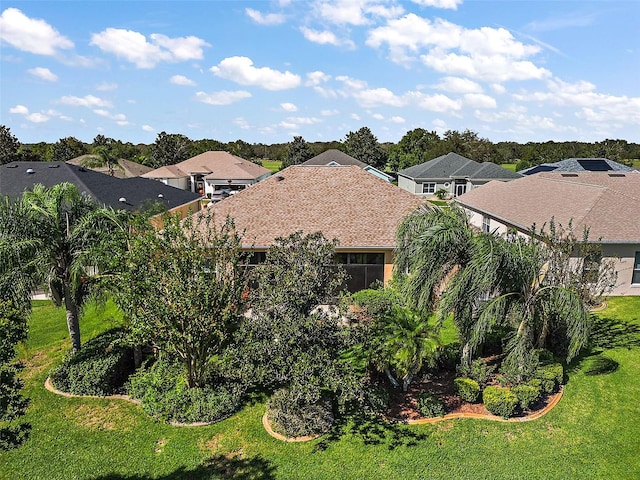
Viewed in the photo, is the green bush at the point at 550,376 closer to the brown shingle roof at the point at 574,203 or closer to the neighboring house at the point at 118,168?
the brown shingle roof at the point at 574,203

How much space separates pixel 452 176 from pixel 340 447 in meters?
47.7

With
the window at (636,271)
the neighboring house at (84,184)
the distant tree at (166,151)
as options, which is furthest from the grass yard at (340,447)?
the distant tree at (166,151)

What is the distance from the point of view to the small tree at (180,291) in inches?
441

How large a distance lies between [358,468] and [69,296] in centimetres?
1027

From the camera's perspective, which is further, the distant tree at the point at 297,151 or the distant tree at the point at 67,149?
the distant tree at the point at 297,151

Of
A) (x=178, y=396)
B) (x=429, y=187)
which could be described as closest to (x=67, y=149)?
(x=429, y=187)

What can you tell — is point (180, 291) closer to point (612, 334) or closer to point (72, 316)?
point (72, 316)

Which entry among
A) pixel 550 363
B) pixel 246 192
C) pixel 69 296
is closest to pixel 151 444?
pixel 69 296

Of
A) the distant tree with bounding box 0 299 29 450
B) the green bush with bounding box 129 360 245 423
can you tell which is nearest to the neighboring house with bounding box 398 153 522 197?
the green bush with bounding box 129 360 245 423

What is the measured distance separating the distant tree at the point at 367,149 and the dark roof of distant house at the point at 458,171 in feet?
62.1

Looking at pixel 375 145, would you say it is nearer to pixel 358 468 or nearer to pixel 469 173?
pixel 469 173

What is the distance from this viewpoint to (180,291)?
11.1 metres

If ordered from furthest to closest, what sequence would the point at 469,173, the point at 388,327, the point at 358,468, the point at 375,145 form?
the point at 375,145
the point at 469,173
the point at 388,327
the point at 358,468

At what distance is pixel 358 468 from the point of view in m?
9.86
